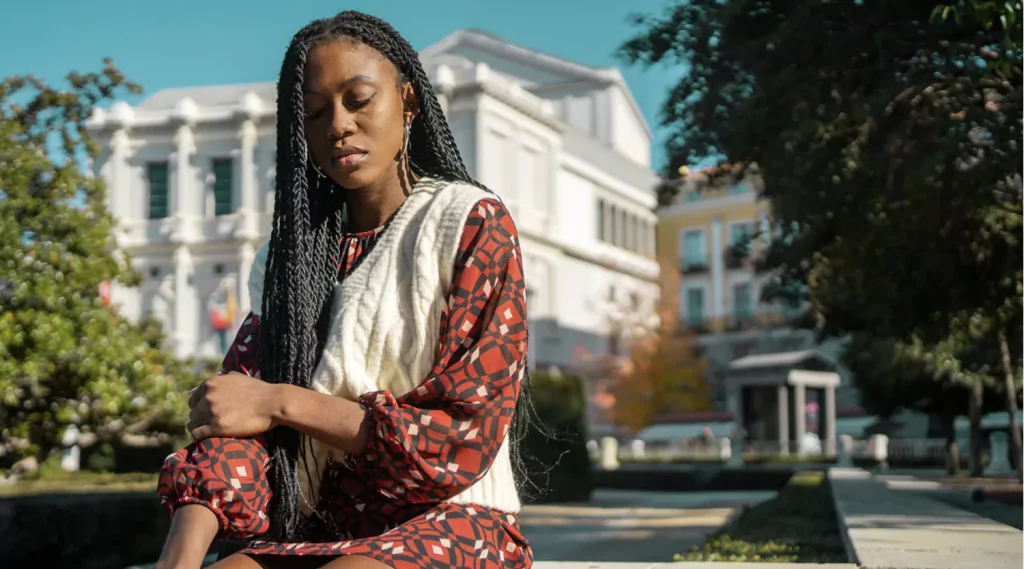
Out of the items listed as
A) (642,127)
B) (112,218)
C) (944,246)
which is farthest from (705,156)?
(642,127)

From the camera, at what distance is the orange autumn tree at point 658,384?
173 feet

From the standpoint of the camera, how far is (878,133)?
12938 millimetres

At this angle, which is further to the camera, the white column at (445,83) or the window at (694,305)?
the window at (694,305)

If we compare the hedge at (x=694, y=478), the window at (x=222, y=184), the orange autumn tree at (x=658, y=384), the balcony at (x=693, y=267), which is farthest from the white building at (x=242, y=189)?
the hedge at (x=694, y=478)

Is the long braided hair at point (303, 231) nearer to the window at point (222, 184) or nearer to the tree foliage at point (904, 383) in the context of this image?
the tree foliage at point (904, 383)

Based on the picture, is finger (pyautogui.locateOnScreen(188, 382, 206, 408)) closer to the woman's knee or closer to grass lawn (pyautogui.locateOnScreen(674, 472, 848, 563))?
the woman's knee

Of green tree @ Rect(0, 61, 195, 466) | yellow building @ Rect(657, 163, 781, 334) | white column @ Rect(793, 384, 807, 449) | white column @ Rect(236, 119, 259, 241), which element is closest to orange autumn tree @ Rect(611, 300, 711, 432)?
yellow building @ Rect(657, 163, 781, 334)

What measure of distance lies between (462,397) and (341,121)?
1.89 ft

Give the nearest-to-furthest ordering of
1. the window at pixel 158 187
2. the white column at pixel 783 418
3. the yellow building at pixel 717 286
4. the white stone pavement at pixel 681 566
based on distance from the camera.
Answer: the white stone pavement at pixel 681 566 → the white column at pixel 783 418 → the window at pixel 158 187 → the yellow building at pixel 717 286

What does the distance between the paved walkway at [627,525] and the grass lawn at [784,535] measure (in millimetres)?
1013

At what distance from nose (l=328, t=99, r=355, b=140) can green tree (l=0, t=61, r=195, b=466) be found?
847 cm

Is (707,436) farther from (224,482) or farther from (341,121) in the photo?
(224,482)

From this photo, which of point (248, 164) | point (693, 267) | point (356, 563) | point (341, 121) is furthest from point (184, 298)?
point (356, 563)

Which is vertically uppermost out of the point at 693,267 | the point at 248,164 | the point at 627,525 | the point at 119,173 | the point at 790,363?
the point at 248,164
